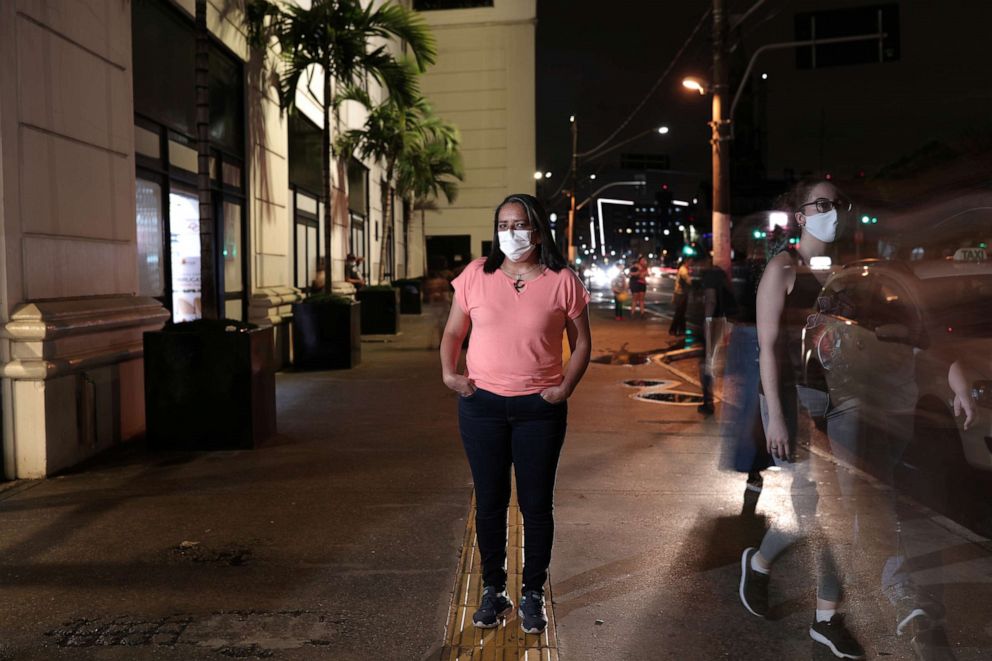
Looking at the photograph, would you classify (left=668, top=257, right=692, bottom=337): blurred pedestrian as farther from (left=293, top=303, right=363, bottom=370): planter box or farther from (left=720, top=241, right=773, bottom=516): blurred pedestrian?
(left=720, top=241, right=773, bottom=516): blurred pedestrian

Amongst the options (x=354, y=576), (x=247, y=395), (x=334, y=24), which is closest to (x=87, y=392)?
(x=247, y=395)

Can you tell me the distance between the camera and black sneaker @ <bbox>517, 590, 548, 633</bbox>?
12.2 feet

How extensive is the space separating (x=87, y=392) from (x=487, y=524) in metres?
4.47

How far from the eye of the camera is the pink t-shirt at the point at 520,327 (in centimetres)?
357

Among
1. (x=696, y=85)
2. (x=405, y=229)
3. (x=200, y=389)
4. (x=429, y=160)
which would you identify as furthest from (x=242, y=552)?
(x=405, y=229)

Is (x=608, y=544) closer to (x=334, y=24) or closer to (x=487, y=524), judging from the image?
(x=487, y=524)

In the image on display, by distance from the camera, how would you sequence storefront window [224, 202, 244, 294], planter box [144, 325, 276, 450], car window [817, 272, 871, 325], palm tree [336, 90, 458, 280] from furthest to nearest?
palm tree [336, 90, 458, 280] → storefront window [224, 202, 244, 294] → car window [817, 272, 871, 325] → planter box [144, 325, 276, 450]

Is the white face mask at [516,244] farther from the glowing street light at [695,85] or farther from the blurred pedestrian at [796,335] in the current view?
the glowing street light at [695,85]

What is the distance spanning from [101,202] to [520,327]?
17.8 feet

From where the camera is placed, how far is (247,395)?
7312 mm

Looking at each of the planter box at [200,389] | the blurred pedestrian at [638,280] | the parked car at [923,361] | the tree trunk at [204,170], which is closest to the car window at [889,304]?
the parked car at [923,361]

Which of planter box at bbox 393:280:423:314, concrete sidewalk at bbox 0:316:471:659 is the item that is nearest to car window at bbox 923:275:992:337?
concrete sidewalk at bbox 0:316:471:659

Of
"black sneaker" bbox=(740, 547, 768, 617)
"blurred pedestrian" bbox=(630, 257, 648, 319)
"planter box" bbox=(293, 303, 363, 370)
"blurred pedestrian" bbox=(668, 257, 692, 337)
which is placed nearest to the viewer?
"black sneaker" bbox=(740, 547, 768, 617)

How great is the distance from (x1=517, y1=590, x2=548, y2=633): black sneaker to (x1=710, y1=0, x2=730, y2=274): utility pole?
42.3ft
